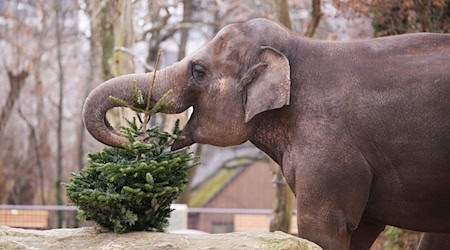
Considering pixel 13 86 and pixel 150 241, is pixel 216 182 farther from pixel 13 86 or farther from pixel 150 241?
pixel 150 241

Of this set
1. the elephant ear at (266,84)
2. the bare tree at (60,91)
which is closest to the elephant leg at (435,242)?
the elephant ear at (266,84)

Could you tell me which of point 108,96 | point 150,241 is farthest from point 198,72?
point 150,241

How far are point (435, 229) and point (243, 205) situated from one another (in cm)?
2348

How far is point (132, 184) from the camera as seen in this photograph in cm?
504

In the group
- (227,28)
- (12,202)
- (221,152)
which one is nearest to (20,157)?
(12,202)

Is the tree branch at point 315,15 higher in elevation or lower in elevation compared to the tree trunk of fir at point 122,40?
higher

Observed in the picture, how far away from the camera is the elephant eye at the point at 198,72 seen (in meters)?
5.59

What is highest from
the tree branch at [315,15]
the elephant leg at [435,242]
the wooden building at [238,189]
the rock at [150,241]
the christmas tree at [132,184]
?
the tree branch at [315,15]

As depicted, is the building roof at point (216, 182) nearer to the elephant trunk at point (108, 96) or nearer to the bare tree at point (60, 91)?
the bare tree at point (60, 91)

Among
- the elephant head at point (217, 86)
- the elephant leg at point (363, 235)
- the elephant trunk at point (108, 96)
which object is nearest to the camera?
the elephant head at point (217, 86)

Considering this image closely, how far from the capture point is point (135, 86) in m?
5.45

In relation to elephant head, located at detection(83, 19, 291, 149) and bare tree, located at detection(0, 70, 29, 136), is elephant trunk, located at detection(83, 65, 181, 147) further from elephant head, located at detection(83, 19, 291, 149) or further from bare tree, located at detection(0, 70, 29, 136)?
bare tree, located at detection(0, 70, 29, 136)

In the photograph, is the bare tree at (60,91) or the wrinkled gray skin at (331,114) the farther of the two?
the bare tree at (60,91)

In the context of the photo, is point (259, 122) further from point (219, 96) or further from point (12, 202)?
point (12, 202)
